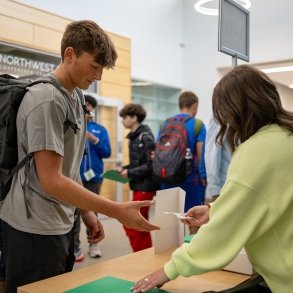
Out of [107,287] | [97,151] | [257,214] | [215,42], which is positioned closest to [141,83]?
[215,42]

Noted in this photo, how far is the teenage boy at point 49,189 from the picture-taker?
132cm

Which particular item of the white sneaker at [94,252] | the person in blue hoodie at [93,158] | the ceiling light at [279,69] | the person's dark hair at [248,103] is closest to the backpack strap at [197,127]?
the person in blue hoodie at [93,158]

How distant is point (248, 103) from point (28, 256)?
88 cm

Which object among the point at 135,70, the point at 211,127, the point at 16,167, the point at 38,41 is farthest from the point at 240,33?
the point at 135,70

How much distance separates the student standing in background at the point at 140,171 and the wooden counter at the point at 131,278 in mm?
1829

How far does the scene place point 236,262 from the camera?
1.45m

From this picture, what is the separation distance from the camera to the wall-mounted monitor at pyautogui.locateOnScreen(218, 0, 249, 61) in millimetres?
2074

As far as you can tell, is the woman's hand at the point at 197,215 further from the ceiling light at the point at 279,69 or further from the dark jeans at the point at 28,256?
the ceiling light at the point at 279,69

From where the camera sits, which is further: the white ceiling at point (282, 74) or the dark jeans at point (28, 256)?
the white ceiling at point (282, 74)

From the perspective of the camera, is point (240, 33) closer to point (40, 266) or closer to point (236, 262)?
point (236, 262)

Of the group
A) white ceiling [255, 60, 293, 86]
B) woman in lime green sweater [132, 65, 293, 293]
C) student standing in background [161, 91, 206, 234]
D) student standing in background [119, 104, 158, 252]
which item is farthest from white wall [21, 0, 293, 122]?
woman in lime green sweater [132, 65, 293, 293]

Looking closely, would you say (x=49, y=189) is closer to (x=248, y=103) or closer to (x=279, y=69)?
(x=248, y=103)

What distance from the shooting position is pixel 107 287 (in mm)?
1263

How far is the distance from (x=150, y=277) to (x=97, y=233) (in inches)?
22.7
